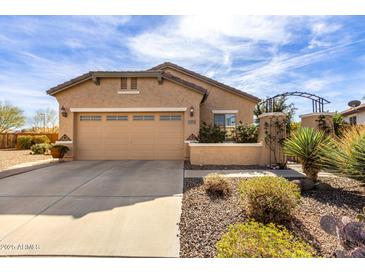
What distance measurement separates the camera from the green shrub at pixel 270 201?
4285mm

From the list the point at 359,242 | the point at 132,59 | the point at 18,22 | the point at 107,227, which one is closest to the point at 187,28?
the point at 18,22

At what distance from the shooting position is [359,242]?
3.26m

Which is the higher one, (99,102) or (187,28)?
(187,28)

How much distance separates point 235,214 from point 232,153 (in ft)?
19.5

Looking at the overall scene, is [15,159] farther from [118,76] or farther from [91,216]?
[91,216]

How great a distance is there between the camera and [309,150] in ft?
22.3

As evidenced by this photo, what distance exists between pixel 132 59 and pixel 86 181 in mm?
7603

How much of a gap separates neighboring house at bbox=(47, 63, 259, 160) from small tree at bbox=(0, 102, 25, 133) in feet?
67.7

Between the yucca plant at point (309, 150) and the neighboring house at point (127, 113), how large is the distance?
250 inches

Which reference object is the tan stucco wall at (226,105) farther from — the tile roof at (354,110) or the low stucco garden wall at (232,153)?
the tile roof at (354,110)

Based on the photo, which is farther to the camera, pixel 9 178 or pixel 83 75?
pixel 83 75

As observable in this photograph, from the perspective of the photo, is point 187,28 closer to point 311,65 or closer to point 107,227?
point 107,227

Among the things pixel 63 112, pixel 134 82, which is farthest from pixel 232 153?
pixel 63 112

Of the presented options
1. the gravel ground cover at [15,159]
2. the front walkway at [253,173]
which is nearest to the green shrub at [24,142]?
the gravel ground cover at [15,159]
